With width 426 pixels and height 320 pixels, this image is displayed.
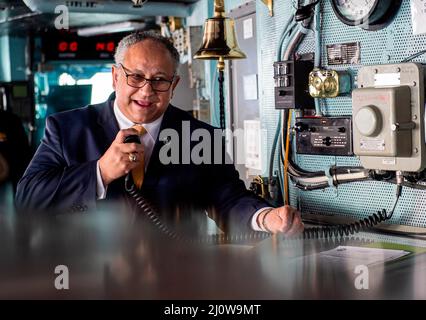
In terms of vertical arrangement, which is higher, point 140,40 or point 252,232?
point 140,40

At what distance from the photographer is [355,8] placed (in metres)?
2.21

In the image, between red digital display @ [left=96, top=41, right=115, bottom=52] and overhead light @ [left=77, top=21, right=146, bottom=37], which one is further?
red digital display @ [left=96, top=41, right=115, bottom=52]

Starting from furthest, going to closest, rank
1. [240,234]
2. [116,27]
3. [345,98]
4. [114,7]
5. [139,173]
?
[116,27], [114,7], [345,98], [240,234], [139,173]

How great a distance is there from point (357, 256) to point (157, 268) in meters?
0.59

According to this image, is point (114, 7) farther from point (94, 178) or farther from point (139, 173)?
point (94, 178)

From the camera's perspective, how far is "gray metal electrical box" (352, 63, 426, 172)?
199cm

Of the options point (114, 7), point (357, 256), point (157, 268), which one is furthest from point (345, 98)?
point (114, 7)

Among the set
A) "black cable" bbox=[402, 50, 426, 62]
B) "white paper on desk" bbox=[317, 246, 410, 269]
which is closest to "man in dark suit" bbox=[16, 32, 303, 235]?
"white paper on desk" bbox=[317, 246, 410, 269]

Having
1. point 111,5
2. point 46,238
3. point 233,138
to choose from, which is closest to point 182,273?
point 46,238

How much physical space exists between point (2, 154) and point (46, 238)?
46.2 inches

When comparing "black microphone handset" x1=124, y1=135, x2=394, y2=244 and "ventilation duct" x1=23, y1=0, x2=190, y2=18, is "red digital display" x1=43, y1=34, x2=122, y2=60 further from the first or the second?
"black microphone handset" x1=124, y1=135, x2=394, y2=244

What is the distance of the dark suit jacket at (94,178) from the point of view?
1.87m

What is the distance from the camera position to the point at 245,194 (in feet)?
6.96

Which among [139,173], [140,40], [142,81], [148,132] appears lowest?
[139,173]
